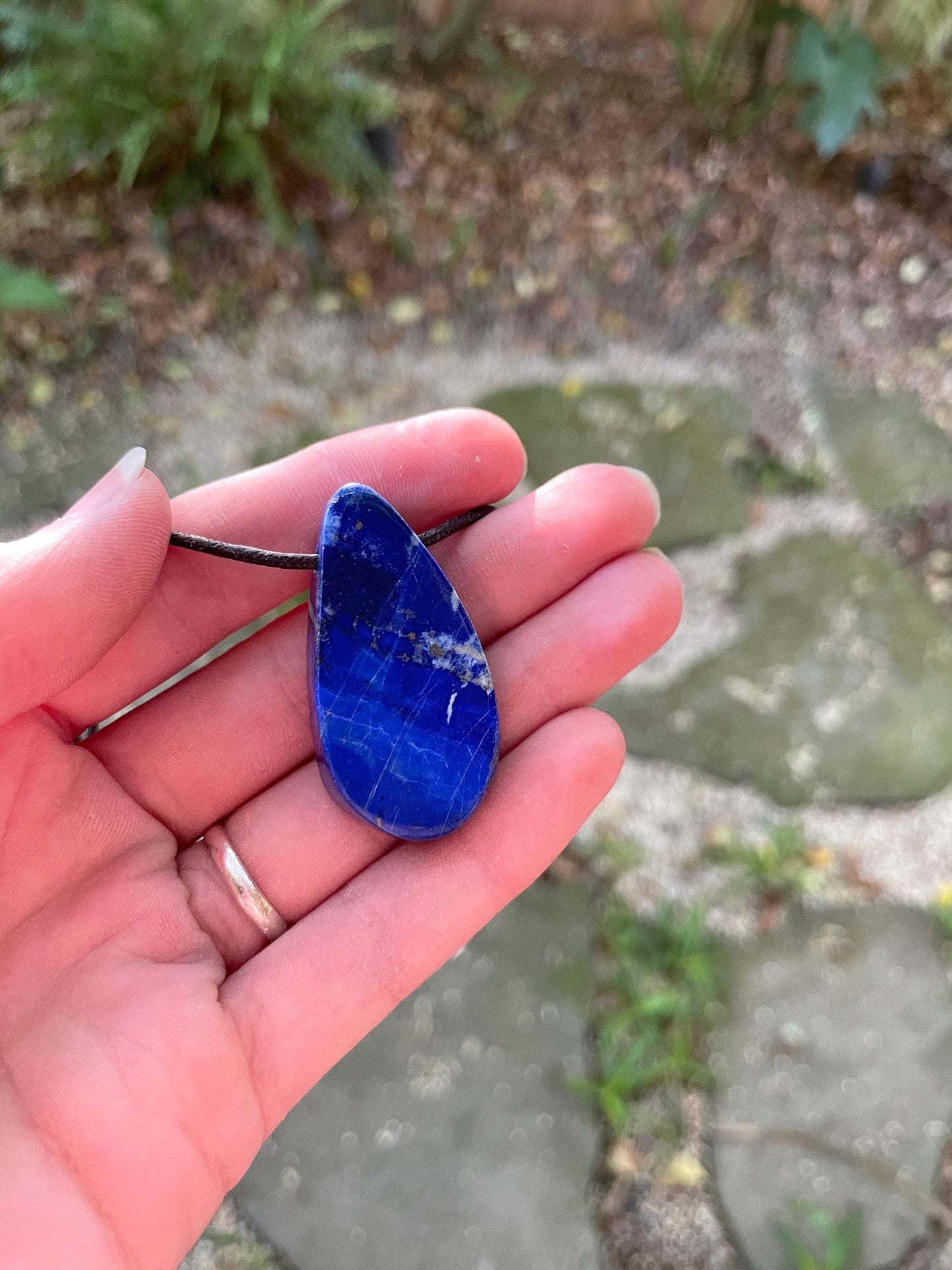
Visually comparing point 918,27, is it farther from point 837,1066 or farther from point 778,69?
point 837,1066

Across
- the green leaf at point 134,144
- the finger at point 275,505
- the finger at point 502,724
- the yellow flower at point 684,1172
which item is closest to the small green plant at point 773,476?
the finger at point 502,724

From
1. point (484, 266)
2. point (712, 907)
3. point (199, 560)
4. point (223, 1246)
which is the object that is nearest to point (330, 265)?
point (484, 266)

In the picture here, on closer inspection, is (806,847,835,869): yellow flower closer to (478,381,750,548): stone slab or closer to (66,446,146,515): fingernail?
(478,381,750,548): stone slab

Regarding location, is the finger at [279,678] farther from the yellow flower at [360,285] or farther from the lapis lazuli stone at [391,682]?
the yellow flower at [360,285]

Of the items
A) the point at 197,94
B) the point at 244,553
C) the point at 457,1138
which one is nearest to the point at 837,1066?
the point at 457,1138

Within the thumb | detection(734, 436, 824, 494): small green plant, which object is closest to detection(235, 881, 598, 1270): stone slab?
the thumb

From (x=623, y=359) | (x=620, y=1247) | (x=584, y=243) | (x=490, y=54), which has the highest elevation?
(x=490, y=54)

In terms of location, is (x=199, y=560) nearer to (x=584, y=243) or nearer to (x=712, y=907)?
(x=712, y=907)
